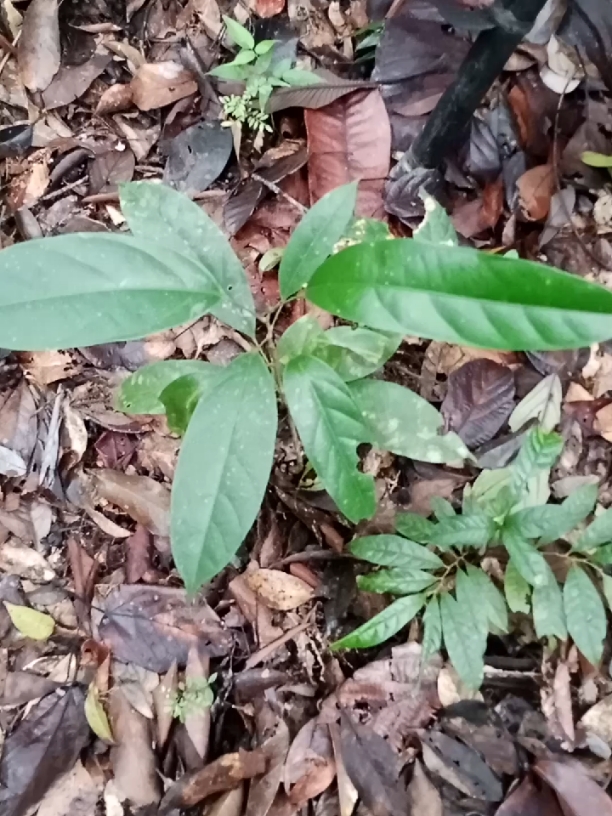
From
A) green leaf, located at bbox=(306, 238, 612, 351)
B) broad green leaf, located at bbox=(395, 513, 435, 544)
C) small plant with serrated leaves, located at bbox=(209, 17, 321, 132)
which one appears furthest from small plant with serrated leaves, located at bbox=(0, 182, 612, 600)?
small plant with serrated leaves, located at bbox=(209, 17, 321, 132)

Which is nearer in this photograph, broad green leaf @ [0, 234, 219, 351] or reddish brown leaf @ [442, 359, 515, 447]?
broad green leaf @ [0, 234, 219, 351]

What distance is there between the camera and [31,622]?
1.08 meters

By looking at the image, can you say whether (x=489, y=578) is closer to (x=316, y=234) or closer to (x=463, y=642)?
(x=463, y=642)

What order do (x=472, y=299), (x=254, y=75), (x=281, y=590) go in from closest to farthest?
1. (x=472, y=299)
2. (x=281, y=590)
3. (x=254, y=75)

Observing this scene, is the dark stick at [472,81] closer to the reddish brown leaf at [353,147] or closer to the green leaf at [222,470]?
the reddish brown leaf at [353,147]

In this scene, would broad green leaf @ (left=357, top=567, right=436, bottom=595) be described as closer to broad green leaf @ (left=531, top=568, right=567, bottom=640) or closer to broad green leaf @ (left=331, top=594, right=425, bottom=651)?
broad green leaf @ (left=331, top=594, right=425, bottom=651)

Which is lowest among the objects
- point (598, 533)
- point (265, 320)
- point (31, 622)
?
point (31, 622)

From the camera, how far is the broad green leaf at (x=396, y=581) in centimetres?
99

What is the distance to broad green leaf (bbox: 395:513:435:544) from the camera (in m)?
0.97

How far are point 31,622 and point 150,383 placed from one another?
0.44 metres

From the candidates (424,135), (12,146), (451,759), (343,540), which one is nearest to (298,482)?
(343,540)

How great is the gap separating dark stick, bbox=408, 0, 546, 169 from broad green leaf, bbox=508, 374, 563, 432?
0.38m

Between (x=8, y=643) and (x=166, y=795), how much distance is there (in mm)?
315

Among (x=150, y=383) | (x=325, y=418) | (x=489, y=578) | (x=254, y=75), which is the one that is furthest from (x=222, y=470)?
(x=254, y=75)
